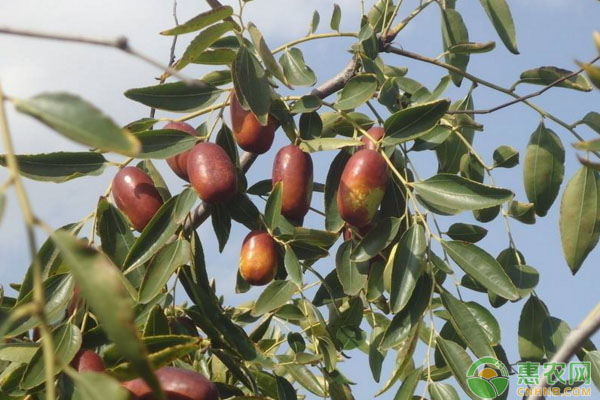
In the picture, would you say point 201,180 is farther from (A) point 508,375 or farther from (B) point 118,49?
(B) point 118,49

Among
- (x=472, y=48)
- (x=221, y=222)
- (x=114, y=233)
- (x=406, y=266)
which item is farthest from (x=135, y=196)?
(x=472, y=48)

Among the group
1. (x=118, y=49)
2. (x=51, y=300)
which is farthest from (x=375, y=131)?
(x=118, y=49)

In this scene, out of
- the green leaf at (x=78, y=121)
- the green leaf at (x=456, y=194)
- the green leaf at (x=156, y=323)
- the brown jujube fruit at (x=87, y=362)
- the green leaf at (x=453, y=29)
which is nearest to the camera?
the green leaf at (x=78, y=121)

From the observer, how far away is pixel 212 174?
170 centimetres

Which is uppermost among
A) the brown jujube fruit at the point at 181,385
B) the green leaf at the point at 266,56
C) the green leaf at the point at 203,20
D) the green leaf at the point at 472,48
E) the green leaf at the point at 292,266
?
the green leaf at the point at 203,20

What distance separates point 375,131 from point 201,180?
397 mm

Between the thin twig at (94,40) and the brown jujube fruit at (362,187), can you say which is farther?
the brown jujube fruit at (362,187)

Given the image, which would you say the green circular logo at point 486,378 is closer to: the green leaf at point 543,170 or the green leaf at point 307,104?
the green leaf at point 543,170

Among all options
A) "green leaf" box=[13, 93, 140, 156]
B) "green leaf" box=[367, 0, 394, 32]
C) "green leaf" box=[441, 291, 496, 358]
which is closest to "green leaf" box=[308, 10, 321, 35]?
"green leaf" box=[367, 0, 394, 32]

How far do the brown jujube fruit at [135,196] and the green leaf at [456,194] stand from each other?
514 mm

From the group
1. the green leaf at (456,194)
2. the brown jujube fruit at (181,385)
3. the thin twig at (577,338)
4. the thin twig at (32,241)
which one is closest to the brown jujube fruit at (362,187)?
the green leaf at (456,194)

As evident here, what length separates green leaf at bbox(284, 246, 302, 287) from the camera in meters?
1.77

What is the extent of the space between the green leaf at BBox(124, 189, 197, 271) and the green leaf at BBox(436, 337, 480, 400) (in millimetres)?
536

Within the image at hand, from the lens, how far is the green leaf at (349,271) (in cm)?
183
